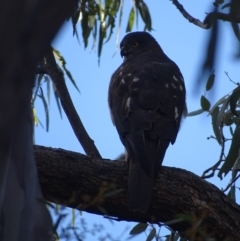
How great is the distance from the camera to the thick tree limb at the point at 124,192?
2273mm

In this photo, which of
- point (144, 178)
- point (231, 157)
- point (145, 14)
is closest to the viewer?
point (144, 178)

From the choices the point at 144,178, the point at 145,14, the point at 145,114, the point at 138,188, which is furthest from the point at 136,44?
the point at 138,188

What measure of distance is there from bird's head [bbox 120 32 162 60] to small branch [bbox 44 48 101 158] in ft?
3.93

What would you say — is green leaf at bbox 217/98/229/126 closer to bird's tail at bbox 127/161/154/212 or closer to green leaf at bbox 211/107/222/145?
green leaf at bbox 211/107/222/145

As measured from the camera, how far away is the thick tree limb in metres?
2.27

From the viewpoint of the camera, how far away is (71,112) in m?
3.08

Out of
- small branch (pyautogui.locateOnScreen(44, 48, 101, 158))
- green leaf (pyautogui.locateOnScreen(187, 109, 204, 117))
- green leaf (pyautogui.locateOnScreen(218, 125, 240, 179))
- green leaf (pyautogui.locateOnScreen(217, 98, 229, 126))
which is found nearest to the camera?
green leaf (pyautogui.locateOnScreen(218, 125, 240, 179))

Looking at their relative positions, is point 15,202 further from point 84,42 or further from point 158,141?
point 84,42

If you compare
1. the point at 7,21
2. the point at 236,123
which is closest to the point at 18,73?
the point at 7,21

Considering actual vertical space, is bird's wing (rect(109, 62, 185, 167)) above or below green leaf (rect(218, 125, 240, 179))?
above

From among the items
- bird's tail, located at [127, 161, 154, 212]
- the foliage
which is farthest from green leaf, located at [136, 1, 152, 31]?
bird's tail, located at [127, 161, 154, 212]

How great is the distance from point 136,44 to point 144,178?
2059 millimetres

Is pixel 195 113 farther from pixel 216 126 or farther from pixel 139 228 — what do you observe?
pixel 139 228

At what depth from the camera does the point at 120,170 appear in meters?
2.45
